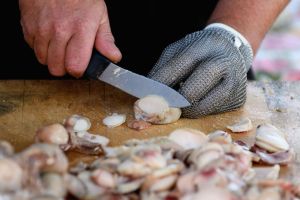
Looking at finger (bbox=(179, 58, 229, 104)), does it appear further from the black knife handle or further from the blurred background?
the blurred background

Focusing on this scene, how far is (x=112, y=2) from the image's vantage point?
1746mm

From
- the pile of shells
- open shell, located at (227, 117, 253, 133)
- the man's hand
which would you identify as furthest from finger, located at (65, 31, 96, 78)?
open shell, located at (227, 117, 253, 133)

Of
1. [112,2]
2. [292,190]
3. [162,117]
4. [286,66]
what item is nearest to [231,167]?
[292,190]

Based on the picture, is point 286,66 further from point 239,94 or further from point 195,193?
point 195,193

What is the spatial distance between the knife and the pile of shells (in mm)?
179

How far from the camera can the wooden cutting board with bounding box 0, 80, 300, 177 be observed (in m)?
1.37

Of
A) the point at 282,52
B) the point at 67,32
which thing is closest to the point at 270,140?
the point at 67,32

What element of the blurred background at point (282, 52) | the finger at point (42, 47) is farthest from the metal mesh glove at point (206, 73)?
the blurred background at point (282, 52)

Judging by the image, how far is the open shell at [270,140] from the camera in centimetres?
128

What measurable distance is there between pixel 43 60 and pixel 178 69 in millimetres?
285

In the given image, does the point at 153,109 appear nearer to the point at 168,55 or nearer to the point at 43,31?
the point at 168,55

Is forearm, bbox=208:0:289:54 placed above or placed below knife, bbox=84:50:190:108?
above

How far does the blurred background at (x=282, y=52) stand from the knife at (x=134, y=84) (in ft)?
3.97

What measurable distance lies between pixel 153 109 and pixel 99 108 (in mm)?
143
